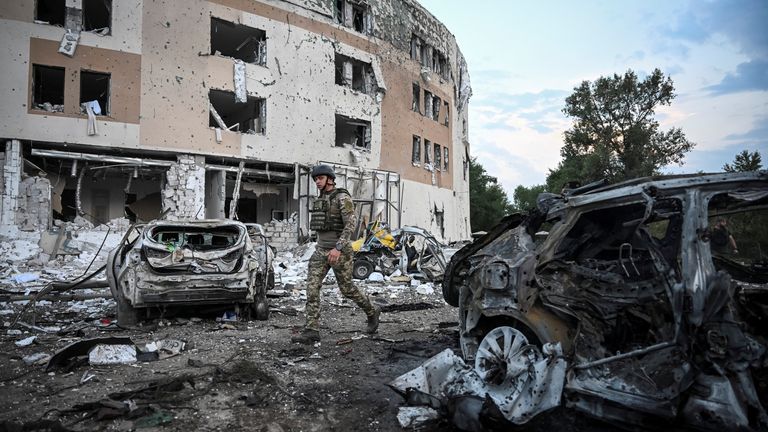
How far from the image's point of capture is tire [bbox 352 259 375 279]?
11984 millimetres

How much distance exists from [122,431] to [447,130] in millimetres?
24745

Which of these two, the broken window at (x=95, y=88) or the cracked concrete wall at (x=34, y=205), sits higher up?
the broken window at (x=95, y=88)

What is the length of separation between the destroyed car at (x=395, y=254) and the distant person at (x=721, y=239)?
877cm

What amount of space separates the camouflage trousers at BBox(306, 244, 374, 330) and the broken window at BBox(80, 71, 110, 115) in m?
11.8

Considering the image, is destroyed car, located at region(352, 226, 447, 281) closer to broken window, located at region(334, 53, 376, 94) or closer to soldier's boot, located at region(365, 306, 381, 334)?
soldier's boot, located at region(365, 306, 381, 334)

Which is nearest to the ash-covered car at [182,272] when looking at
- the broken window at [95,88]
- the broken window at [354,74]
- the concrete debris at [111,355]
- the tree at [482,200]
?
the concrete debris at [111,355]

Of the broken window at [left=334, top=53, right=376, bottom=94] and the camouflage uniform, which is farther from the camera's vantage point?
the broken window at [left=334, top=53, right=376, bottom=94]

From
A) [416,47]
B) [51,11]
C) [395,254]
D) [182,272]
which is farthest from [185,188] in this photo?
[416,47]

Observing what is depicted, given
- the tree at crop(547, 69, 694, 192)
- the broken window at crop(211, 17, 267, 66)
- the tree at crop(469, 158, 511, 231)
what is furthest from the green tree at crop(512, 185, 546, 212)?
the broken window at crop(211, 17, 267, 66)

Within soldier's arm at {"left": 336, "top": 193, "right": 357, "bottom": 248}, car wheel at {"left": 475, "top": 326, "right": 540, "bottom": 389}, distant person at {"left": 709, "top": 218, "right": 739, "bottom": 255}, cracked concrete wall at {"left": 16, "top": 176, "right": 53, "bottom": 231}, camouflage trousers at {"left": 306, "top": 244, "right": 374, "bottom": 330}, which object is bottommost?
car wheel at {"left": 475, "top": 326, "right": 540, "bottom": 389}

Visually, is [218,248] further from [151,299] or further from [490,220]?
[490,220]

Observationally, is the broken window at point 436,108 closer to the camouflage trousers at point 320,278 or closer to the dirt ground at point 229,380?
the dirt ground at point 229,380

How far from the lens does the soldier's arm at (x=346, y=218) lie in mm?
5517

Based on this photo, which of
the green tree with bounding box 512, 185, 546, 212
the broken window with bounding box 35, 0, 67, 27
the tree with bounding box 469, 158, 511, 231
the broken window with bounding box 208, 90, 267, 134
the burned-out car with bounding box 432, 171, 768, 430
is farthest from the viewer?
the green tree with bounding box 512, 185, 546, 212
